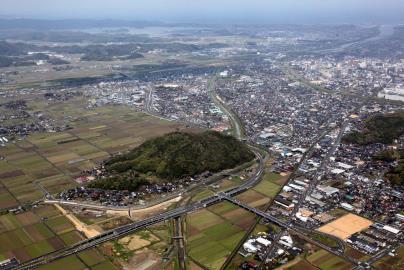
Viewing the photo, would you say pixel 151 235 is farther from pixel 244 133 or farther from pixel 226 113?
pixel 226 113

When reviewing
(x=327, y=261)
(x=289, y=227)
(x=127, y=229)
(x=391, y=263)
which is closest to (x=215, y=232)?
(x=289, y=227)

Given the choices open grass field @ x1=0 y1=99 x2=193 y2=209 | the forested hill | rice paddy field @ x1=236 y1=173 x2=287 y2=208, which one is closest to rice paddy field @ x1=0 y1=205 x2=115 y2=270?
open grass field @ x1=0 y1=99 x2=193 y2=209

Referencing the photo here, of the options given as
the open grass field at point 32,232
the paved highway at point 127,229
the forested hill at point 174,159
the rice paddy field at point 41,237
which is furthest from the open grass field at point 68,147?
the paved highway at point 127,229

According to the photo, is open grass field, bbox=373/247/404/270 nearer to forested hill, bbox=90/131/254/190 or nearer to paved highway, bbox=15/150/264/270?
paved highway, bbox=15/150/264/270

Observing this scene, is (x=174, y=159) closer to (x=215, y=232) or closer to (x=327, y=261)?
(x=215, y=232)

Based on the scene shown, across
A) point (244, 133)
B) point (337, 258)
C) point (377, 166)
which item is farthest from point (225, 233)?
point (244, 133)

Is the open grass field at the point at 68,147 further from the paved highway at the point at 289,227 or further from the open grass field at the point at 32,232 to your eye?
the paved highway at the point at 289,227
